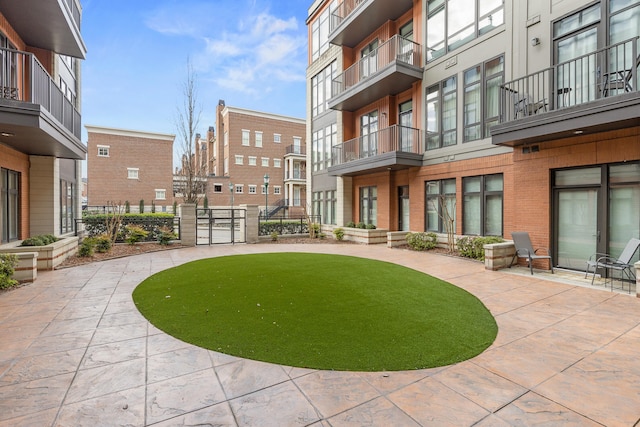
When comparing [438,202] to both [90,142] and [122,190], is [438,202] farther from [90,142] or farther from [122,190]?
[90,142]

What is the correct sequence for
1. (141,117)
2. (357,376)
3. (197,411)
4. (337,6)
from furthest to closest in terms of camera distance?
1. (141,117)
2. (337,6)
3. (357,376)
4. (197,411)

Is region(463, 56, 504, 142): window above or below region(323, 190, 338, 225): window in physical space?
above

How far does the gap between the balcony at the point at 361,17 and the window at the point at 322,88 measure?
1.77 metres

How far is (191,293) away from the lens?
6238 millimetres

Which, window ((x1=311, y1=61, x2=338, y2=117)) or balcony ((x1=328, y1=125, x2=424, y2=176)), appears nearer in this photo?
balcony ((x1=328, y1=125, x2=424, y2=176))

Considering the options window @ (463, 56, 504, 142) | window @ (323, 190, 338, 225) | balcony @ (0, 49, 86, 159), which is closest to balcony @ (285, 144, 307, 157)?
window @ (323, 190, 338, 225)

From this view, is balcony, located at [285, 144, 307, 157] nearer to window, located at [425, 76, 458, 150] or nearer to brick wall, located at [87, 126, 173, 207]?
brick wall, located at [87, 126, 173, 207]

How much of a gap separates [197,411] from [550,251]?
9470 millimetres

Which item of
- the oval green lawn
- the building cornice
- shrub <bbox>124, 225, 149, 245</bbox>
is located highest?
the building cornice

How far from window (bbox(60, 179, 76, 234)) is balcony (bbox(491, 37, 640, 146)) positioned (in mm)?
16078

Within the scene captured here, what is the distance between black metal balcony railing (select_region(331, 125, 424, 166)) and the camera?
1383cm

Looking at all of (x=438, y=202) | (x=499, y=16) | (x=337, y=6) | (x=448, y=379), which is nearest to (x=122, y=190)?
(x=337, y=6)

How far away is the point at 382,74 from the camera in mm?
13516

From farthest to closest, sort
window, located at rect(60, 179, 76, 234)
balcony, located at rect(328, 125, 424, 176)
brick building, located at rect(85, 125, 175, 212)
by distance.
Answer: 1. brick building, located at rect(85, 125, 175, 212)
2. balcony, located at rect(328, 125, 424, 176)
3. window, located at rect(60, 179, 76, 234)
